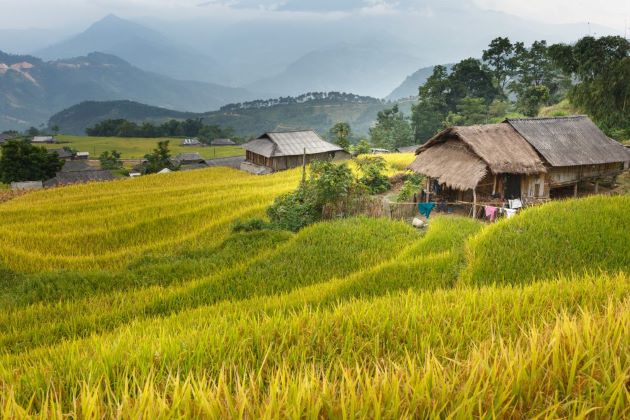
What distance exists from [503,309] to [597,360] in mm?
1581

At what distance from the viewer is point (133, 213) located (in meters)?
15.0

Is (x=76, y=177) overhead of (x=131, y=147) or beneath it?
beneath

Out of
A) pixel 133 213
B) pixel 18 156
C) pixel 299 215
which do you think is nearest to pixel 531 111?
pixel 299 215

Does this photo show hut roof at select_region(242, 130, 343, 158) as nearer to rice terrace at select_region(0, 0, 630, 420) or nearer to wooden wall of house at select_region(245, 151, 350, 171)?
wooden wall of house at select_region(245, 151, 350, 171)

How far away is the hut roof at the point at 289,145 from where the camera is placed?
32281 mm

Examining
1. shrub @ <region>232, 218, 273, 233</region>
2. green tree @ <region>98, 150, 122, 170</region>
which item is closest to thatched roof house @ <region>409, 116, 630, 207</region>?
shrub @ <region>232, 218, 273, 233</region>

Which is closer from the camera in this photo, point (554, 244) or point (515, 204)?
point (554, 244)

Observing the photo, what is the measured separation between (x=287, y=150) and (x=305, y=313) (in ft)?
96.8

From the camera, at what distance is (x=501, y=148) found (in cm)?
1619

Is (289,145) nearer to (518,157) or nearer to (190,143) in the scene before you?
(518,157)

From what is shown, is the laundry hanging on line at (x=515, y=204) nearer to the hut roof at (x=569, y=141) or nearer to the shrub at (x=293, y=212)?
the hut roof at (x=569, y=141)

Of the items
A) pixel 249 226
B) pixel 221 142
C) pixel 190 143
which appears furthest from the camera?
pixel 221 142

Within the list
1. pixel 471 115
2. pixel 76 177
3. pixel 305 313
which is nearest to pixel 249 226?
pixel 305 313

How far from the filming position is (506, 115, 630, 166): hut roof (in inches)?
665
